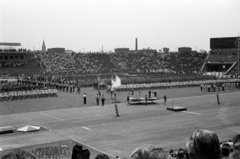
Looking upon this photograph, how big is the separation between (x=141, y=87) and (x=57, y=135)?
29390 mm

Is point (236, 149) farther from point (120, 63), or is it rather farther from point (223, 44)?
point (223, 44)

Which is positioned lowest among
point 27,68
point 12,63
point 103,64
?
point 27,68

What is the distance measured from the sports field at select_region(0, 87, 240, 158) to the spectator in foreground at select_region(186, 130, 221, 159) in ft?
36.5

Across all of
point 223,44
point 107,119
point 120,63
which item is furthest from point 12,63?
point 223,44

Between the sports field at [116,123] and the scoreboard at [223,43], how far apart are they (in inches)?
2543

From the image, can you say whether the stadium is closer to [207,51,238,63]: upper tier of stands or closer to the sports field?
the sports field

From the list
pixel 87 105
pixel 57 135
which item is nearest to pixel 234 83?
pixel 87 105

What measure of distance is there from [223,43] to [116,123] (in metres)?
79.8

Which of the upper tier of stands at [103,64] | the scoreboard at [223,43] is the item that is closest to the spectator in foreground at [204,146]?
the upper tier of stands at [103,64]

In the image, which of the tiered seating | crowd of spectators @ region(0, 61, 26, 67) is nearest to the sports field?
the tiered seating

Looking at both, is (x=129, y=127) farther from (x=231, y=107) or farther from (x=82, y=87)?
(x=82, y=87)

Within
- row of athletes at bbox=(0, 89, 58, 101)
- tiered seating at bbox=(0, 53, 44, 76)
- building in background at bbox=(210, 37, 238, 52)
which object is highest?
building in background at bbox=(210, 37, 238, 52)

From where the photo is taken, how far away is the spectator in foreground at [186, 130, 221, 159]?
10.7 ft

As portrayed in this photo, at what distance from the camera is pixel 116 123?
21750 millimetres
